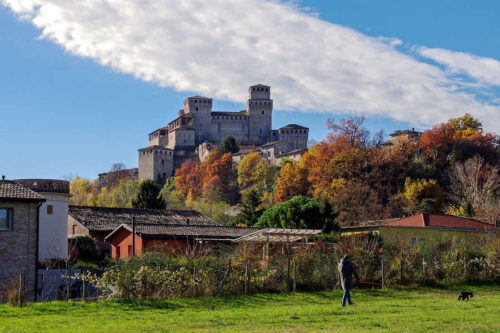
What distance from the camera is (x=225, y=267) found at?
722 inches

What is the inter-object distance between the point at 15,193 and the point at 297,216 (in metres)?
25.6

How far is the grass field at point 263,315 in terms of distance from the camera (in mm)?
12383

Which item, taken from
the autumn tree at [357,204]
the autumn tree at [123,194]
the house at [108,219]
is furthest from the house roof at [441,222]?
the autumn tree at [123,194]

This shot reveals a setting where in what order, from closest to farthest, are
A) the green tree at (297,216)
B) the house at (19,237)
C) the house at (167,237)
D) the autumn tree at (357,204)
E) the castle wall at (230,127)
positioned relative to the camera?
the house at (19,237), the house at (167,237), the green tree at (297,216), the autumn tree at (357,204), the castle wall at (230,127)

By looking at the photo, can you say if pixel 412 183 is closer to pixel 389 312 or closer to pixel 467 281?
pixel 467 281

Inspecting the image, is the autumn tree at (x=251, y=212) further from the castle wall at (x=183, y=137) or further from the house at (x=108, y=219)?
the castle wall at (x=183, y=137)

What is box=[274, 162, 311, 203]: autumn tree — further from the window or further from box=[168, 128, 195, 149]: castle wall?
the window

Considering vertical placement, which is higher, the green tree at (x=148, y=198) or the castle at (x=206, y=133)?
the castle at (x=206, y=133)

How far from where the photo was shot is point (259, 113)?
A: 131000 mm

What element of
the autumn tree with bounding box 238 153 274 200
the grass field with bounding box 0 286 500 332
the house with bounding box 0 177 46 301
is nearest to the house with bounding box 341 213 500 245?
the grass field with bounding box 0 286 500 332

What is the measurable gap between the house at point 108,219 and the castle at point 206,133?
69.2 meters

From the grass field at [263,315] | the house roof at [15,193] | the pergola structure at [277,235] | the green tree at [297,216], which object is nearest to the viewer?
the grass field at [263,315]

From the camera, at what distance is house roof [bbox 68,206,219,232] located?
141 feet

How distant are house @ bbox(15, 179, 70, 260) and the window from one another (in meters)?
11.4
